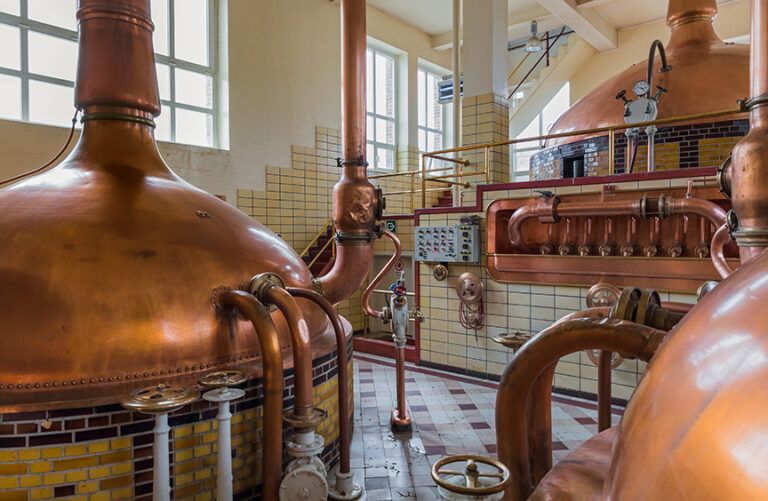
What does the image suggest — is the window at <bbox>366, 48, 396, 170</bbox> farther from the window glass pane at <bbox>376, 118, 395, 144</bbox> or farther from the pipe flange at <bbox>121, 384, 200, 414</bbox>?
the pipe flange at <bbox>121, 384, 200, 414</bbox>

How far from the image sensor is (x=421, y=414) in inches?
176

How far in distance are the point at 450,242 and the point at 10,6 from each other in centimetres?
635

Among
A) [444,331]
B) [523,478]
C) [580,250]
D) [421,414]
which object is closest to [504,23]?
[580,250]

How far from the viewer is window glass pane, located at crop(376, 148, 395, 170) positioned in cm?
1141

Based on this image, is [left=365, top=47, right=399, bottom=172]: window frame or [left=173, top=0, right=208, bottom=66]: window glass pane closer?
[left=173, top=0, right=208, bottom=66]: window glass pane

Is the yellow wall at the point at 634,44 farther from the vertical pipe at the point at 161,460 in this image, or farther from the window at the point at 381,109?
the vertical pipe at the point at 161,460

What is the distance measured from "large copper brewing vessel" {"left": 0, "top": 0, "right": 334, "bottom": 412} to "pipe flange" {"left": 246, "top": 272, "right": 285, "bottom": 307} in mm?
113

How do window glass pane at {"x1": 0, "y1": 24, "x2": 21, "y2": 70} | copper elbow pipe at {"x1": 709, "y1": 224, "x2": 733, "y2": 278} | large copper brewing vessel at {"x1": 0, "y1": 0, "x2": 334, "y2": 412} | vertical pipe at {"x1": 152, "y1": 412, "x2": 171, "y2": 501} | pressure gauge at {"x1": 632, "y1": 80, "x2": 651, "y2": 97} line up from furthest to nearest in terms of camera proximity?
window glass pane at {"x1": 0, "y1": 24, "x2": 21, "y2": 70}, pressure gauge at {"x1": 632, "y1": 80, "x2": 651, "y2": 97}, copper elbow pipe at {"x1": 709, "y1": 224, "x2": 733, "y2": 278}, large copper brewing vessel at {"x1": 0, "y1": 0, "x2": 334, "y2": 412}, vertical pipe at {"x1": 152, "y1": 412, "x2": 171, "y2": 501}

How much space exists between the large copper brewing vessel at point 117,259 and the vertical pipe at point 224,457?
27cm

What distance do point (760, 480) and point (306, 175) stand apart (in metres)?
8.88

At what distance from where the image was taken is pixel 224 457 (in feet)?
7.19

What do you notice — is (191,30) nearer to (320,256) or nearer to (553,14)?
(320,256)

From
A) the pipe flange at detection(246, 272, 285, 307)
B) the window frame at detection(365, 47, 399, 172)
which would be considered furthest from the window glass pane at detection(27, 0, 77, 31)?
the pipe flange at detection(246, 272, 285, 307)

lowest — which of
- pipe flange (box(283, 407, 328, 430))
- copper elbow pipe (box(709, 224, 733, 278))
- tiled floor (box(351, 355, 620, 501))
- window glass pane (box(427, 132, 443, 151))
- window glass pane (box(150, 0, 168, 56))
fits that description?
tiled floor (box(351, 355, 620, 501))
